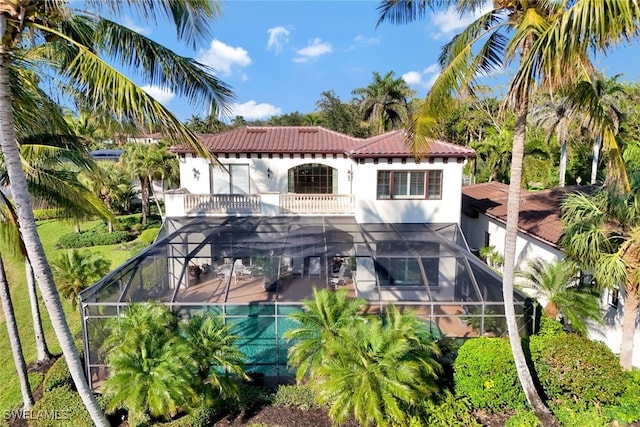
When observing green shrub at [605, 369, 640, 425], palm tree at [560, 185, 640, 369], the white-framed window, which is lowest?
green shrub at [605, 369, 640, 425]

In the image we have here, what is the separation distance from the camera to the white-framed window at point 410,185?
17406 millimetres

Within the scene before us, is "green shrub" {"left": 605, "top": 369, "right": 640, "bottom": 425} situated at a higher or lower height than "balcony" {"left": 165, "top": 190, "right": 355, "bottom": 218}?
lower

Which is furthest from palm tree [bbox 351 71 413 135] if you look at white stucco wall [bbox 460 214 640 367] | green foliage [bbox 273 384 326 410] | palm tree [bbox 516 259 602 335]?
green foliage [bbox 273 384 326 410]

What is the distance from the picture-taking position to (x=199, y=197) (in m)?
18.5

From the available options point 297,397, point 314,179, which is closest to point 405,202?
point 314,179

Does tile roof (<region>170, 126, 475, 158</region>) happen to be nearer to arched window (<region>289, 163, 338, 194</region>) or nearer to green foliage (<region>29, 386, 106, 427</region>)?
arched window (<region>289, 163, 338, 194</region>)

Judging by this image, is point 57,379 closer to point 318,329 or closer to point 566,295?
point 318,329

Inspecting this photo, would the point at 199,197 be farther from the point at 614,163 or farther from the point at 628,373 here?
the point at 628,373

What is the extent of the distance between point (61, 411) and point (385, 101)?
102 ft

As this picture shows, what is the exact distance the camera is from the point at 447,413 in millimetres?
9359

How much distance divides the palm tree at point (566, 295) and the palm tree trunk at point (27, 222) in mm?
12286

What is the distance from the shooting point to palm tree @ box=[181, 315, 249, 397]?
9102 mm

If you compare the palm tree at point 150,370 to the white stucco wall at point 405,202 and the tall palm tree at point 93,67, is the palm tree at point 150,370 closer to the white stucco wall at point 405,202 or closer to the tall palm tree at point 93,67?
the tall palm tree at point 93,67

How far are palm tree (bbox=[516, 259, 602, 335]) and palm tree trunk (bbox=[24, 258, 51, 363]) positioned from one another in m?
15.7
